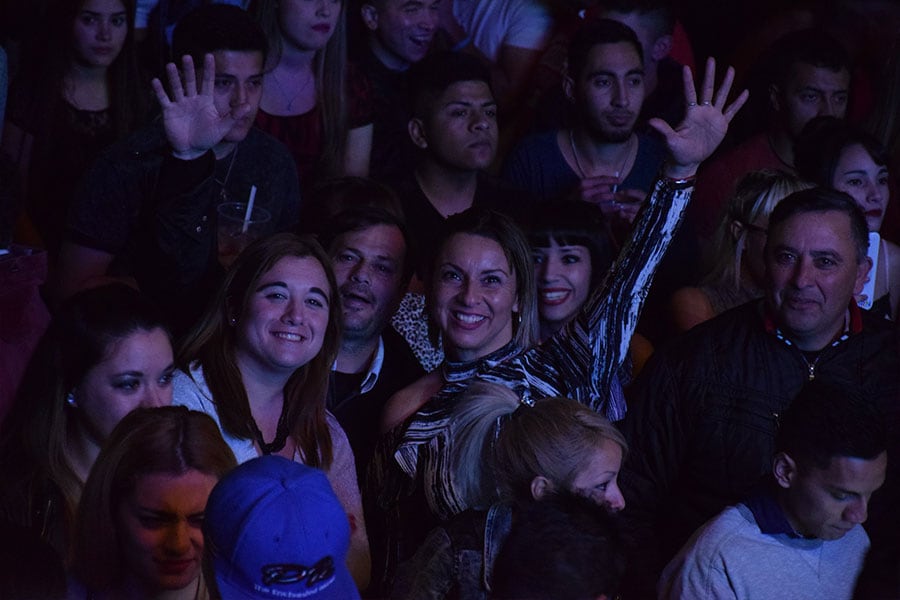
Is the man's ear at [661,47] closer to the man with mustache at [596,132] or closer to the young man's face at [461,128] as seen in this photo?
the man with mustache at [596,132]

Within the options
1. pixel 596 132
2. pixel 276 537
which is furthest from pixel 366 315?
pixel 276 537

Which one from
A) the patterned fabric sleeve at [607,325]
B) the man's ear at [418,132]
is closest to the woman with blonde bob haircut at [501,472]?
the patterned fabric sleeve at [607,325]

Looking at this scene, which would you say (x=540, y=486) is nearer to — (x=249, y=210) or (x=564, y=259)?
(x=564, y=259)

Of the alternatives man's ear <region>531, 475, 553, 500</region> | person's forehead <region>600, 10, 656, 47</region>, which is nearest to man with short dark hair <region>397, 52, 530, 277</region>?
person's forehead <region>600, 10, 656, 47</region>

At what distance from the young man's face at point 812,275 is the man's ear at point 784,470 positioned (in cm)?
61

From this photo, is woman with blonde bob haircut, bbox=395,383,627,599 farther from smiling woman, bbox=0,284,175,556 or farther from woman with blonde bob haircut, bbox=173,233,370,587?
smiling woman, bbox=0,284,175,556

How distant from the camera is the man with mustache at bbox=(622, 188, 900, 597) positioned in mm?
3506

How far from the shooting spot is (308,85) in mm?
4551

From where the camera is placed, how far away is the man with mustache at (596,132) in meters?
4.75

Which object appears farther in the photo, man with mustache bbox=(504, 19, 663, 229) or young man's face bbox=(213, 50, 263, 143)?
man with mustache bbox=(504, 19, 663, 229)

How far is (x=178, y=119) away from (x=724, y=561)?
1789 mm

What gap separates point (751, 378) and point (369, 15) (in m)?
2.08

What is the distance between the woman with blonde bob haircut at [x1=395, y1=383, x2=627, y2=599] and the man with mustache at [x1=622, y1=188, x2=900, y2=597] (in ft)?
1.75

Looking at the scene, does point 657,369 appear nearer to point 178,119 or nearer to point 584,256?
point 584,256
